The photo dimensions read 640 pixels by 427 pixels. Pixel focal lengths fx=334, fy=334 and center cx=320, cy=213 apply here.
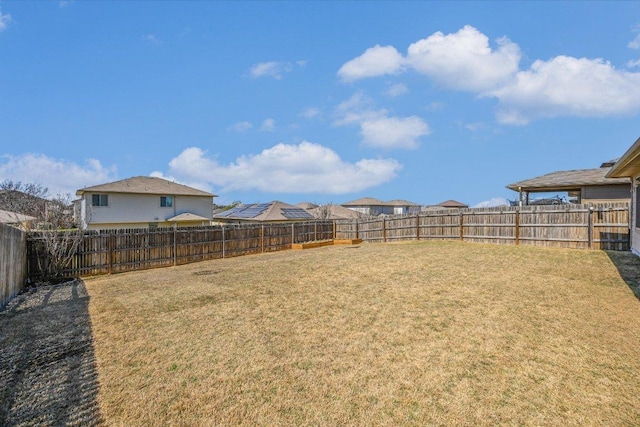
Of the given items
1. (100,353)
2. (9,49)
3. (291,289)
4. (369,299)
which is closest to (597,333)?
(369,299)

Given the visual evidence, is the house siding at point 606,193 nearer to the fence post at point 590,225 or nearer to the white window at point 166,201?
the fence post at point 590,225

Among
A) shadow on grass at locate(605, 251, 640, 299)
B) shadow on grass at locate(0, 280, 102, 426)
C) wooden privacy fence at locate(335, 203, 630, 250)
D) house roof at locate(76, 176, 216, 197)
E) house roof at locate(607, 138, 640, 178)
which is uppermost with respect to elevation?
house roof at locate(76, 176, 216, 197)

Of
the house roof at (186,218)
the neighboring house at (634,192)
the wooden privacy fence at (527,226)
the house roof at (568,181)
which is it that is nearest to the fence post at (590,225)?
the wooden privacy fence at (527,226)

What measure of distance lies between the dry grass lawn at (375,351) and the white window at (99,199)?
1764 cm

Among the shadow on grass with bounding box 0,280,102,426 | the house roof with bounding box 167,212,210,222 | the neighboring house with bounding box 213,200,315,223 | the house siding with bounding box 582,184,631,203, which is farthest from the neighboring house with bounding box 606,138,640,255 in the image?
the house roof with bounding box 167,212,210,222

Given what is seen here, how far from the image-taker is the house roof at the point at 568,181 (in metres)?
15.7

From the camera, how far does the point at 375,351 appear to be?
5102 millimetres

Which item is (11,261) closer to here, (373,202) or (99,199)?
(99,199)

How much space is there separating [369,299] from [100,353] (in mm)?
5142

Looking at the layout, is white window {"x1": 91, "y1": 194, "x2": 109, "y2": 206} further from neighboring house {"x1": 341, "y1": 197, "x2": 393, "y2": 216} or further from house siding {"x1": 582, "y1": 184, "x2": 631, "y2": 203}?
neighboring house {"x1": 341, "y1": 197, "x2": 393, "y2": 216}

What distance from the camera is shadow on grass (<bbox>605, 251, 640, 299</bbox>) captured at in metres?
8.27

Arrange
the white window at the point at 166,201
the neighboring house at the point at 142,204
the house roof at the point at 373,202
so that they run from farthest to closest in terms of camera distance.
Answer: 1. the house roof at the point at 373,202
2. the white window at the point at 166,201
3. the neighboring house at the point at 142,204

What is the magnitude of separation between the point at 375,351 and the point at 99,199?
2529 cm

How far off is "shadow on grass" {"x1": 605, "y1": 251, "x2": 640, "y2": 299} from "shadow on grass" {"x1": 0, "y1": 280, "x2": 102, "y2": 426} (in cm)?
1056
